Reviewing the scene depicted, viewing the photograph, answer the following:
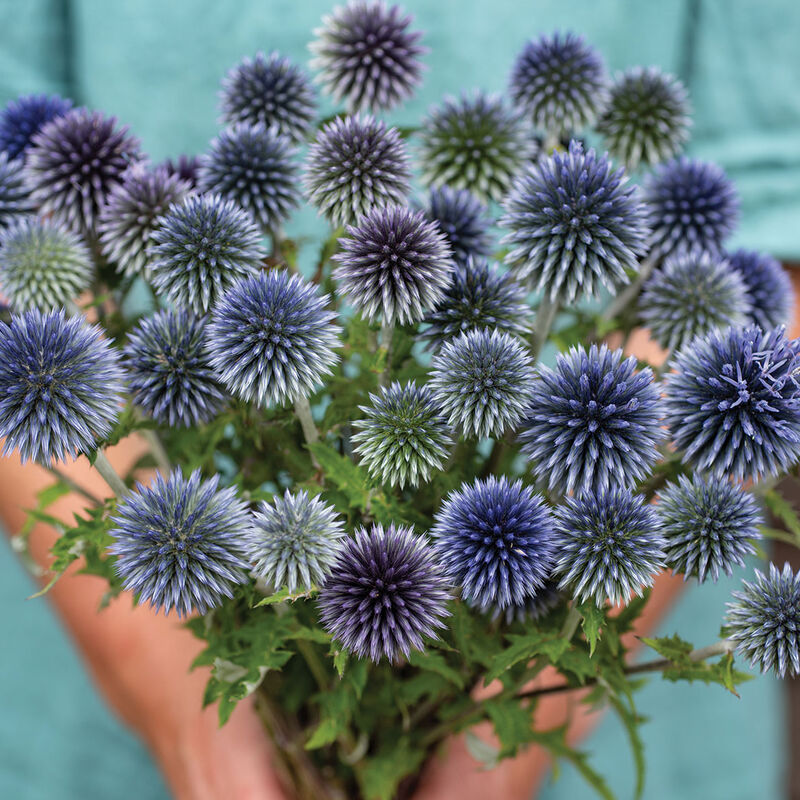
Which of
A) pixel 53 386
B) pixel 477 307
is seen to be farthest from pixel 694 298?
pixel 53 386

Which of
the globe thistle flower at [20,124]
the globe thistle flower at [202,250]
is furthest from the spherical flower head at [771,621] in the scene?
the globe thistle flower at [20,124]

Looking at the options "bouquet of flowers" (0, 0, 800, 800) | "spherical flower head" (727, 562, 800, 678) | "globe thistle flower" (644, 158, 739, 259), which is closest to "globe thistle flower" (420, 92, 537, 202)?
"bouquet of flowers" (0, 0, 800, 800)

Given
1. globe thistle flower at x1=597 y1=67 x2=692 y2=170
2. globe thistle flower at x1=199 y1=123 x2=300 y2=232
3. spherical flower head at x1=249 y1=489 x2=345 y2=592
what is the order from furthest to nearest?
globe thistle flower at x1=597 y1=67 x2=692 y2=170
globe thistle flower at x1=199 y1=123 x2=300 y2=232
spherical flower head at x1=249 y1=489 x2=345 y2=592

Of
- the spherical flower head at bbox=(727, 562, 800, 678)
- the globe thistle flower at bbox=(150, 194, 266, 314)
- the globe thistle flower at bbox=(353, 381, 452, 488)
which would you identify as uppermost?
the globe thistle flower at bbox=(150, 194, 266, 314)

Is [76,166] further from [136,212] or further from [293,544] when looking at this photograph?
[293,544]

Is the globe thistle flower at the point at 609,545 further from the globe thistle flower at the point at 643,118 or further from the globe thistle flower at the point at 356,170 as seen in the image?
the globe thistle flower at the point at 643,118

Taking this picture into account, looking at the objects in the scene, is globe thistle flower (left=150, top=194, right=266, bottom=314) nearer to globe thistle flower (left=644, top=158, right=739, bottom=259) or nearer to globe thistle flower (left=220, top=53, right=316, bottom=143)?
globe thistle flower (left=220, top=53, right=316, bottom=143)

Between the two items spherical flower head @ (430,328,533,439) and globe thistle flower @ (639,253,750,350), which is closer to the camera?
spherical flower head @ (430,328,533,439)

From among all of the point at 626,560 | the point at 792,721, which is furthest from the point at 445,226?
the point at 792,721
